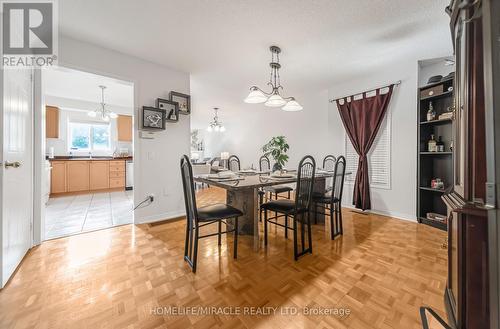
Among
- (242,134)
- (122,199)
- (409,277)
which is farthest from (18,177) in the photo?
(242,134)

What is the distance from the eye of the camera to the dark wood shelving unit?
2.80m

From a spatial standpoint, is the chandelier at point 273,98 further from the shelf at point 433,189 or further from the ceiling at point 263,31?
the shelf at point 433,189

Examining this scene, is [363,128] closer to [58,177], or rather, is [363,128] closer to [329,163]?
[329,163]

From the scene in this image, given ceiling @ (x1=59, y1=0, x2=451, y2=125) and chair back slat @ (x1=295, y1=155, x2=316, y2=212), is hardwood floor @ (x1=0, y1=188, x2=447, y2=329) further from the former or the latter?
ceiling @ (x1=59, y1=0, x2=451, y2=125)

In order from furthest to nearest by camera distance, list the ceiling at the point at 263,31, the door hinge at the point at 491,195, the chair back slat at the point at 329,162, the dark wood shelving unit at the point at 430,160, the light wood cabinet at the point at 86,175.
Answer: the light wood cabinet at the point at 86,175
the chair back slat at the point at 329,162
the dark wood shelving unit at the point at 430,160
the ceiling at the point at 263,31
the door hinge at the point at 491,195

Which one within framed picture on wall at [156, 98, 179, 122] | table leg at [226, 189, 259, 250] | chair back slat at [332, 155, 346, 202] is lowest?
table leg at [226, 189, 259, 250]

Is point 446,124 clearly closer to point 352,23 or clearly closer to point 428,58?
point 428,58

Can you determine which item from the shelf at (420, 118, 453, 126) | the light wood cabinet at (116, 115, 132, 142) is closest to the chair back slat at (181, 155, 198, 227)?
the shelf at (420, 118, 453, 126)

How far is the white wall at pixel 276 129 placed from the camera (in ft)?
14.6

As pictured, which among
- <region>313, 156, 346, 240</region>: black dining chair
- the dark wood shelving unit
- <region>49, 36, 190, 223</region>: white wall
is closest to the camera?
<region>313, 156, 346, 240</region>: black dining chair

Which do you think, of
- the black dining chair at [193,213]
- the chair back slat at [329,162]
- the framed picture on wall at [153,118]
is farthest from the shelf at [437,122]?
the framed picture on wall at [153,118]

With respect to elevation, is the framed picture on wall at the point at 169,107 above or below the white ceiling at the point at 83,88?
below

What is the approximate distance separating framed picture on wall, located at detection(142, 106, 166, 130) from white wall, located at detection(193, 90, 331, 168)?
2.78 meters

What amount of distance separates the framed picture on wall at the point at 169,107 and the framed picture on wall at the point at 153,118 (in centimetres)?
8
